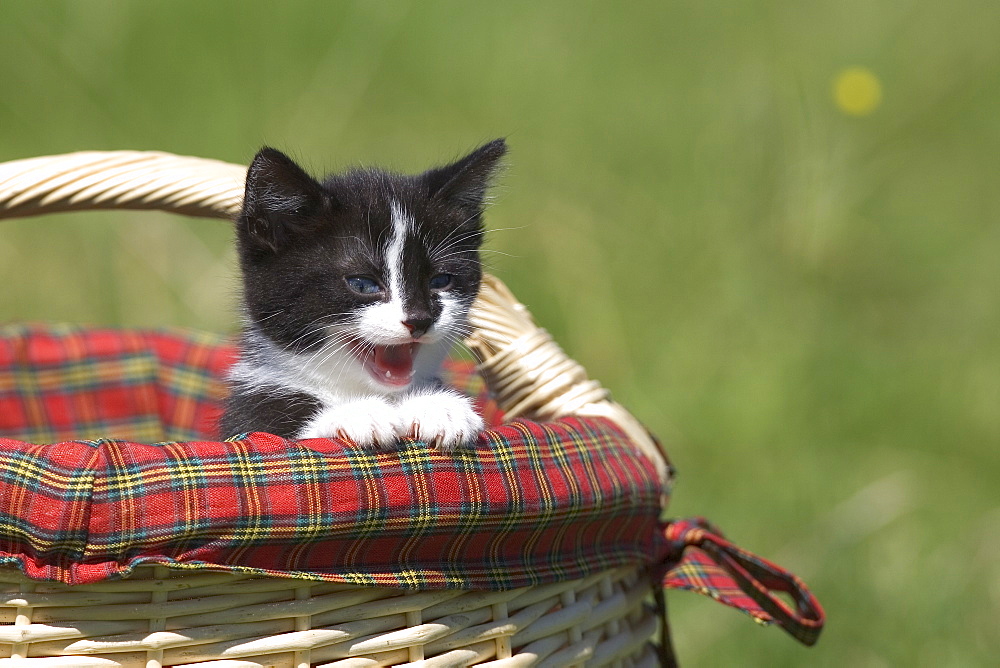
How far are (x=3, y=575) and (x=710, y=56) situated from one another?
3.11 meters

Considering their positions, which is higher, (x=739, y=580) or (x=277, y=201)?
(x=277, y=201)

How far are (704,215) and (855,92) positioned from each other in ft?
1.77

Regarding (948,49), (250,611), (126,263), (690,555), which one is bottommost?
(250,611)

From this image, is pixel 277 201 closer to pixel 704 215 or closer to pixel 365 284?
pixel 365 284

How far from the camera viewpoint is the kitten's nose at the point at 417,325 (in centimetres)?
128

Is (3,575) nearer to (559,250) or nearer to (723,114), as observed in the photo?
(559,250)

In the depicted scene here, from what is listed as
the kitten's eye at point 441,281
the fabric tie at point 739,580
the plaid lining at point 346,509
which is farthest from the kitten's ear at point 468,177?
the fabric tie at point 739,580

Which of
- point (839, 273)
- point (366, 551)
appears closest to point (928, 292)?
point (839, 273)

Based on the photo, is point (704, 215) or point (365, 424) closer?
point (365, 424)

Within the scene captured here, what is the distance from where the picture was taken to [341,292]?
51.6 inches

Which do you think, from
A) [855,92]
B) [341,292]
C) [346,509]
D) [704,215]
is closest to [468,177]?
[341,292]

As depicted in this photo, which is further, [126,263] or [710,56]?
[710,56]

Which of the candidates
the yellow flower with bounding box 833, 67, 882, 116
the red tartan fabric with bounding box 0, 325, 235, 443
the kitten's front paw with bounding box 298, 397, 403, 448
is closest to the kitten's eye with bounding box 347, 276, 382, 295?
the kitten's front paw with bounding box 298, 397, 403, 448

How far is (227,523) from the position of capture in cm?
96
